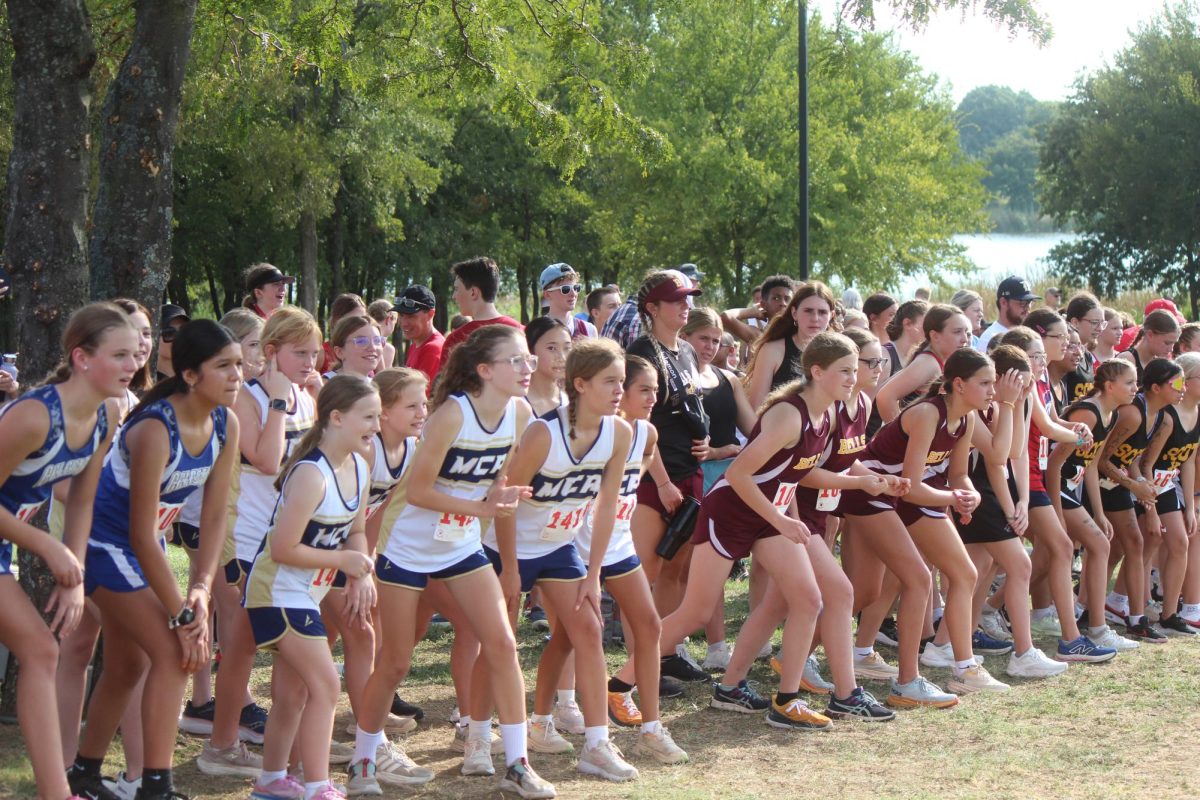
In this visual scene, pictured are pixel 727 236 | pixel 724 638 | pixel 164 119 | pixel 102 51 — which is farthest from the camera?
pixel 727 236

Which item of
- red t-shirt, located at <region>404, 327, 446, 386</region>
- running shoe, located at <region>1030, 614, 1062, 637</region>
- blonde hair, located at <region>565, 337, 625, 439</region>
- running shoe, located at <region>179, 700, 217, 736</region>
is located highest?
blonde hair, located at <region>565, 337, 625, 439</region>

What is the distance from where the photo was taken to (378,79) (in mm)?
10156

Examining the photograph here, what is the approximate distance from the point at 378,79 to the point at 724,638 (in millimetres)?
5006

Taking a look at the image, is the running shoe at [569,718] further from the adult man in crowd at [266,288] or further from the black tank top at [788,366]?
the adult man in crowd at [266,288]

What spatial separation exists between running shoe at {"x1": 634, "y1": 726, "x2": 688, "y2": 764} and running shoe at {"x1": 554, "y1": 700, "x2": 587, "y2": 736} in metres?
0.45

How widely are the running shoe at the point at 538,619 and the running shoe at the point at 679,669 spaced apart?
1.28 m

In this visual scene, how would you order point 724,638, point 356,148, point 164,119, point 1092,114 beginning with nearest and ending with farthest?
point 164,119 < point 724,638 < point 356,148 < point 1092,114

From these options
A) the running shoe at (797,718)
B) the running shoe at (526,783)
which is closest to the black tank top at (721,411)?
the running shoe at (797,718)

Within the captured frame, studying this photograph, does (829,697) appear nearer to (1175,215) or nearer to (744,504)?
(744,504)

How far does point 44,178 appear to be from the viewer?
600 cm

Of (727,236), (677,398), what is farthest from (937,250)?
(677,398)

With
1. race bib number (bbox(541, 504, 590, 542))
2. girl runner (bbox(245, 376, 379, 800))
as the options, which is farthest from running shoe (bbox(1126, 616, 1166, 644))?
girl runner (bbox(245, 376, 379, 800))

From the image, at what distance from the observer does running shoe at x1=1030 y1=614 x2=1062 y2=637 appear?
8609 mm

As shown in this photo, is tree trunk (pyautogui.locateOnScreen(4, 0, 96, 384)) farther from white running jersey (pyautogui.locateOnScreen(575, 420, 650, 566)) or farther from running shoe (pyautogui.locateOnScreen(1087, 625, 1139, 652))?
running shoe (pyautogui.locateOnScreen(1087, 625, 1139, 652))
